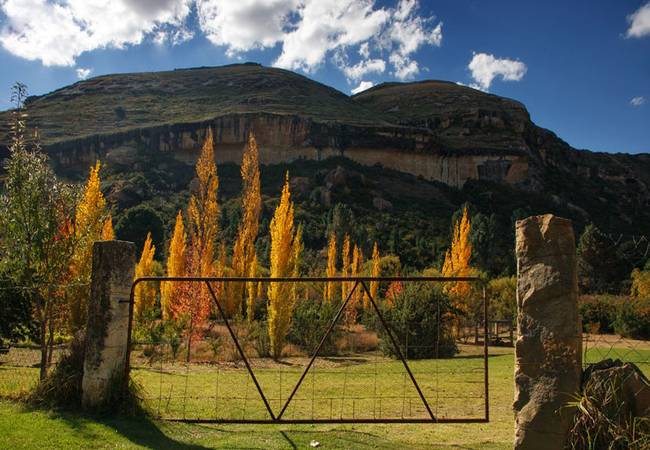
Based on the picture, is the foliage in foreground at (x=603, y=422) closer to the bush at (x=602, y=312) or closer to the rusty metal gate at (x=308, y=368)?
the rusty metal gate at (x=308, y=368)

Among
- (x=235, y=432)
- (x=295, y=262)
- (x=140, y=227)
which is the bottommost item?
(x=235, y=432)

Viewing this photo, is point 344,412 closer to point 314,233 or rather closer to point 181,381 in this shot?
point 181,381

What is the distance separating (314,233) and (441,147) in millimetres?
Result: 39708

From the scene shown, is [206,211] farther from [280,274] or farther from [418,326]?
[418,326]

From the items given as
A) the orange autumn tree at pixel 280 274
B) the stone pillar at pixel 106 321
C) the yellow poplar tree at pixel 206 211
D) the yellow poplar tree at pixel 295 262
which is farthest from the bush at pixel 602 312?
the stone pillar at pixel 106 321

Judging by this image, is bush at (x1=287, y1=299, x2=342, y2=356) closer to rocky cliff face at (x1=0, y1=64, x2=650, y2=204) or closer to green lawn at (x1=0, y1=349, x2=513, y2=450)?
green lawn at (x1=0, y1=349, x2=513, y2=450)

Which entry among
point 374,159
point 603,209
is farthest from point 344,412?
point 603,209

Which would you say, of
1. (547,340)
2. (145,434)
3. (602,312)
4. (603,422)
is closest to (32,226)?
(145,434)

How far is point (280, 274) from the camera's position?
16.5 meters

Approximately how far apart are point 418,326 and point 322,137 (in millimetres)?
58277

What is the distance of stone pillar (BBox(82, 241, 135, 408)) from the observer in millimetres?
5344

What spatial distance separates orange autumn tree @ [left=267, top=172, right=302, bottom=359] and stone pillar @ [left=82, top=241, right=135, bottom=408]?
9251 millimetres

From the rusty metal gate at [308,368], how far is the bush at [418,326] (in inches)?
1.9

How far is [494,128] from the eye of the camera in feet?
277
